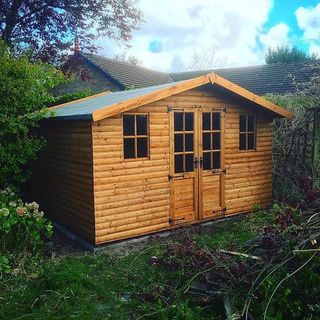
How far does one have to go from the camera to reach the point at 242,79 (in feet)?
79.6

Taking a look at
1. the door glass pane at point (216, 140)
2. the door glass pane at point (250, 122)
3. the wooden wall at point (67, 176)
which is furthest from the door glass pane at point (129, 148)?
the door glass pane at point (250, 122)

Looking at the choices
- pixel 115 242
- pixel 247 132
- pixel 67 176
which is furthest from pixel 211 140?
pixel 67 176

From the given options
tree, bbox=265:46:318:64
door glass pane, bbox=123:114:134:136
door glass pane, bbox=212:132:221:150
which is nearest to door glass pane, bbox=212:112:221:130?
door glass pane, bbox=212:132:221:150

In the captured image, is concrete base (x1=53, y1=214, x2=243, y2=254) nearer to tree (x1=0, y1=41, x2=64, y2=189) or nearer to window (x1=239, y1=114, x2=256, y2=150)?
tree (x1=0, y1=41, x2=64, y2=189)

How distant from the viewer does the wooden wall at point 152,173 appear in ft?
22.6

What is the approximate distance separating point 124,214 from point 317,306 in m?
4.01

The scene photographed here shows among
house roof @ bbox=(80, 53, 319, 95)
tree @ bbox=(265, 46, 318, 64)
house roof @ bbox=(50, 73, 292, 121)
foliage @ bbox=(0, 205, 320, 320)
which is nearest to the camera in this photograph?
foliage @ bbox=(0, 205, 320, 320)

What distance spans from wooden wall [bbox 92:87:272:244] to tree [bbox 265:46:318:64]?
23.1 meters

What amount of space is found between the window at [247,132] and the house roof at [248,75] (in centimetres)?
1131

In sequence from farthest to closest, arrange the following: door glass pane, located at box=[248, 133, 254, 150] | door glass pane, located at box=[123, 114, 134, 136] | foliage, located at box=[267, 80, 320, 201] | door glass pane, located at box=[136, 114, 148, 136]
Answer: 1. foliage, located at box=[267, 80, 320, 201]
2. door glass pane, located at box=[248, 133, 254, 150]
3. door glass pane, located at box=[136, 114, 148, 136]
4. door glass pane, located at box=[123, 114, 134, 136]

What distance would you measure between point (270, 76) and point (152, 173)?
58.9ft

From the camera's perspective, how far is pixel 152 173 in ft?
24.7

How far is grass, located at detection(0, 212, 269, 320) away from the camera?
14.8ft

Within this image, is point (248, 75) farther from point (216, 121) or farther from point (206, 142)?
point (206, 142)
